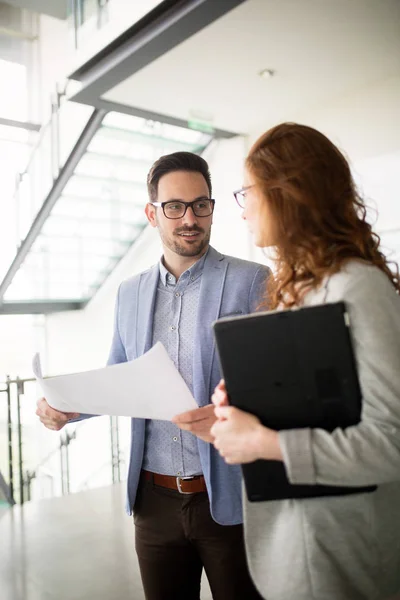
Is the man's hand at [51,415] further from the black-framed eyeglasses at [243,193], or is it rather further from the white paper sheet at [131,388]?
the black-framed eyeglasses at [243,193]

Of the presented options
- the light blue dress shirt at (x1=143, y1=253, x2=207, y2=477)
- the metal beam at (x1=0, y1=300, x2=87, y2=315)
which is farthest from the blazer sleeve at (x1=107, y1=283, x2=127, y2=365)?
the metal beam at (x1=0, y1=300, x2=87, y2=315)

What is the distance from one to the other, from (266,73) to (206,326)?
353cm

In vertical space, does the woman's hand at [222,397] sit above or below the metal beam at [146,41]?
below

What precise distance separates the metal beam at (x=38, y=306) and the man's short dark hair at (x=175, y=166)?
6.36m

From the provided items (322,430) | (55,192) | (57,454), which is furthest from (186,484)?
(57,454)

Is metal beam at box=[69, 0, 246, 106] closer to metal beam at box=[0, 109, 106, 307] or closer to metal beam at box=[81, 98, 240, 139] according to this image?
metal beam at box=[81, 98, 240, 139]

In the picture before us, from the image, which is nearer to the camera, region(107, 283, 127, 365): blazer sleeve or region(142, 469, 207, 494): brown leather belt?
region(142, 469, 207, 494): brown leather belt

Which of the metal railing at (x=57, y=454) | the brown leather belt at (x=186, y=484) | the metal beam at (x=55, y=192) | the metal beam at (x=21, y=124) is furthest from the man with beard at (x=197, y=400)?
the metal beam at (x=21, y=124)

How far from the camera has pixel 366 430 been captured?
0.91 metres

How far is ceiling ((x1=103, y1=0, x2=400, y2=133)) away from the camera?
3.66 metres

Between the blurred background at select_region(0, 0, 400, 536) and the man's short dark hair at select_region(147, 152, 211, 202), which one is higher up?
the blurred background at select_region(0, 0, 400, 536)

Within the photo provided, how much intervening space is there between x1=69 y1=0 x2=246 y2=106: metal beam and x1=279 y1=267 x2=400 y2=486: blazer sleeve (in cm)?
313

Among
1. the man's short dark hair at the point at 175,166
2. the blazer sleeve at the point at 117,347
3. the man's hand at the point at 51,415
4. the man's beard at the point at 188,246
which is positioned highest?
the man's short dark hair at the point at 175,166

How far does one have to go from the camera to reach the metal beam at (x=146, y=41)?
367 centimetres
